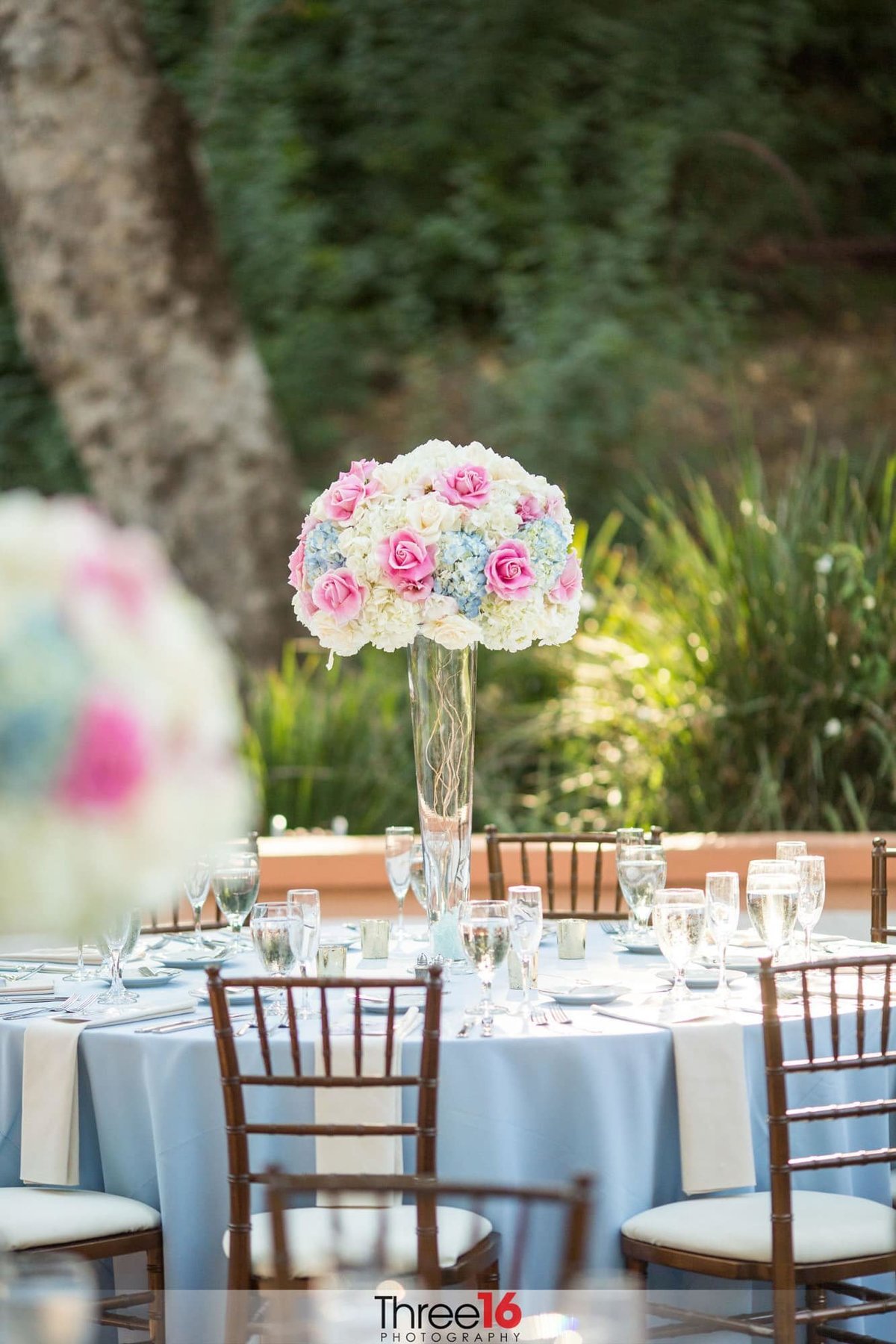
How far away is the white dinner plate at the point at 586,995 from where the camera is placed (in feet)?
9.34

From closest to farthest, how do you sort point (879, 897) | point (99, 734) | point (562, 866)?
1. point (99, 734)
2. point (879, 897)
3. point (562, 866)

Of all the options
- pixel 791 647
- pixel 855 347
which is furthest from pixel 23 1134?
pixel 855 347

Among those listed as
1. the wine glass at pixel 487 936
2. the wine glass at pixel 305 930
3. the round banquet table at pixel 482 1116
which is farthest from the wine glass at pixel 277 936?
the wine glass at pixel 487 936

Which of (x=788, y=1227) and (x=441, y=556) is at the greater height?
(x=441, y=556)

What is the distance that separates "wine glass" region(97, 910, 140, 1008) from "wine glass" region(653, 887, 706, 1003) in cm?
95

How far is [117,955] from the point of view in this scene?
2979mm

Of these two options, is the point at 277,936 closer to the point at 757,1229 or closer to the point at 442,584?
Answer: the point at 442,584

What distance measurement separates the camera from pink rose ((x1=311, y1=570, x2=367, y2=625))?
3.06 meters

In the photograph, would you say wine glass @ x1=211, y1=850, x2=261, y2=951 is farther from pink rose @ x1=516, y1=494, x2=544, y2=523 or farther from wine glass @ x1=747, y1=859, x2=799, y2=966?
wine glass @ x1=747, y1=859, x2=799, y2=966

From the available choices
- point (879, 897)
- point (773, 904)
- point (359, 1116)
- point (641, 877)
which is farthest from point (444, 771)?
point (879, 897)

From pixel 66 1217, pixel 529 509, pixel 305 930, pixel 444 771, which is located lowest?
pixel 66 1217

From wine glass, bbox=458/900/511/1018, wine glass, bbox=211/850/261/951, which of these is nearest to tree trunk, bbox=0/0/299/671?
wine glass, bbox=211/850/261/951

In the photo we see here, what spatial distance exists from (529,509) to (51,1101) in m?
1.37

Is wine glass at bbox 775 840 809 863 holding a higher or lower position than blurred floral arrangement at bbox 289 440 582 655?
lower
